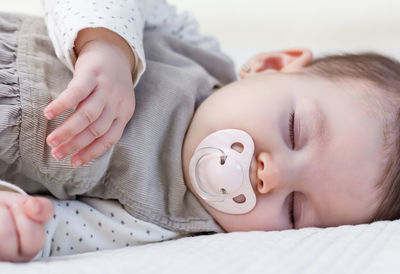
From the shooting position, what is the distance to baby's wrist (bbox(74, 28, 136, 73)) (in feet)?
2.82

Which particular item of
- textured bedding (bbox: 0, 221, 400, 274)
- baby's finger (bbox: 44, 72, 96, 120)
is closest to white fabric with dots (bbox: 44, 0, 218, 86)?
baby's finger (bbox: 44, 72, 96, 120)

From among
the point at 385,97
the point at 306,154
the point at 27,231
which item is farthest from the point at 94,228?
the point at 385,97

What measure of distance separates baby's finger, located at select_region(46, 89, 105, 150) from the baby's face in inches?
8.5

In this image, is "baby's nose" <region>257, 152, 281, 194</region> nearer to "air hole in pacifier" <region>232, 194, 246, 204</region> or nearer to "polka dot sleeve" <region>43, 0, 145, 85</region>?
"air hole in pacifier" <region>232, 194, 246, 204</region>

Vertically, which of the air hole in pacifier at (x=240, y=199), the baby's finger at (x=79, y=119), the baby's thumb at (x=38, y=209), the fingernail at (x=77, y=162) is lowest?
the air hole in pacifier at (x=240, y=199)

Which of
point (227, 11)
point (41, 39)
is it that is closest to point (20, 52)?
point (41, 39)

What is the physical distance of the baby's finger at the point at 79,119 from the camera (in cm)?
71

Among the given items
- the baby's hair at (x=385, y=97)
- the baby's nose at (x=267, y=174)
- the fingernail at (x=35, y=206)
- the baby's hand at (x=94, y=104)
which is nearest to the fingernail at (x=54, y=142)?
the baby's hand at (x=94, y=104)

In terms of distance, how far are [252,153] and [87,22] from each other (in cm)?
32

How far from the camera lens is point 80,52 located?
2.81 ft

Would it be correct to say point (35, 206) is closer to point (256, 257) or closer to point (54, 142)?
point (54, 142)

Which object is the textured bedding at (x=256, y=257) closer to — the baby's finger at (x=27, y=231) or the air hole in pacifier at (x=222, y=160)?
the baby's finger at (x=27, y=231)

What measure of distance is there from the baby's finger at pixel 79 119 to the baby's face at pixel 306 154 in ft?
0.71

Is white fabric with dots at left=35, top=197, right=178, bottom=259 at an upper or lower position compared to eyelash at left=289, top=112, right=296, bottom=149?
lower
